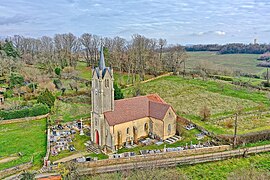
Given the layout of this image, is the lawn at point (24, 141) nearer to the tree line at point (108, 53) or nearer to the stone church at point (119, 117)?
the stone church at point (119, 117)

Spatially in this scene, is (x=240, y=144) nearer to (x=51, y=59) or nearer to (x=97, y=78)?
(x=97, y=78)

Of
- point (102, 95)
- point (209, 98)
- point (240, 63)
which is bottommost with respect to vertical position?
point (209, 98)

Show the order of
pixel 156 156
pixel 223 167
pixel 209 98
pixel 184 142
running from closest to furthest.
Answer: pixel 223 167 → pixel 156 156 → pixel 184 142 → pixel 209 98

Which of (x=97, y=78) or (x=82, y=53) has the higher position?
(x=82, y=53)

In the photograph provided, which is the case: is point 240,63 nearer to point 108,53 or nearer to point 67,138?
point 108,53

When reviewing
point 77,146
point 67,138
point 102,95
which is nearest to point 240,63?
point 102,95

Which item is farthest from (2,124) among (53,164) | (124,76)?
(124,76)

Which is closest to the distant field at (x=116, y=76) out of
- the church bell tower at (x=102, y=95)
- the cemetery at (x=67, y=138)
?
the cemetery at (x=67, y=138)
